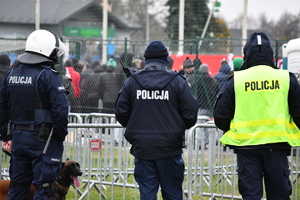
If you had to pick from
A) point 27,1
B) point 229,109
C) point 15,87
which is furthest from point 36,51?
point 27,1

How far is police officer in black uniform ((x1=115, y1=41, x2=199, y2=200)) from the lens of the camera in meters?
5.71

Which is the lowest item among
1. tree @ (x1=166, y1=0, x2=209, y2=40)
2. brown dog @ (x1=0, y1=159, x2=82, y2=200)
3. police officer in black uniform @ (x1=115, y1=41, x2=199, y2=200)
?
brown dog @ (x1=0, y1=159, x2=82, y2=200)

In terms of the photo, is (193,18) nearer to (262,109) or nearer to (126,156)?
(126,156)

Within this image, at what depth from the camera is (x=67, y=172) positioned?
694cm

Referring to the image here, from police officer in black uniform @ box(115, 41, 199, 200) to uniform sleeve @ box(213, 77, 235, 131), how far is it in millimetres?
231

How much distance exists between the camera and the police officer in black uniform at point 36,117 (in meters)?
5.94

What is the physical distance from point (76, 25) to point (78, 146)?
42.6 meters

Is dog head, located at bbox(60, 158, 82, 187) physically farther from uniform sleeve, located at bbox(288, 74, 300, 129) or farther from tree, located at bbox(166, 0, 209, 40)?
tree, located at bbox(166, 0, 209, 40)

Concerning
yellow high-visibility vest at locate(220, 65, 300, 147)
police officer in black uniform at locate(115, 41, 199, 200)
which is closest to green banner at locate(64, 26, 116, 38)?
police officer in black uniform at locate(115, 41, 199, 200)

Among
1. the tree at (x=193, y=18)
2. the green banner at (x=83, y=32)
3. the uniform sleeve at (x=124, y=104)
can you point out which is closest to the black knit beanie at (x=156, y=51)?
the uniform sleeve at (x=124, y=104)

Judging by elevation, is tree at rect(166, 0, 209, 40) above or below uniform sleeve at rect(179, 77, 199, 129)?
above

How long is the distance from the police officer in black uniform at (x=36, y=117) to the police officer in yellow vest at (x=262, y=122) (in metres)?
1.69

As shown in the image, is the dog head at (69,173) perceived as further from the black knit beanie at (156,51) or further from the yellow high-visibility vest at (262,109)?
the yellow high-visibility vest at (262,109)

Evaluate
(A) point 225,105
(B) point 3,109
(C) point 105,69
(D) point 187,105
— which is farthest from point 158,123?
(C) point 105,69
